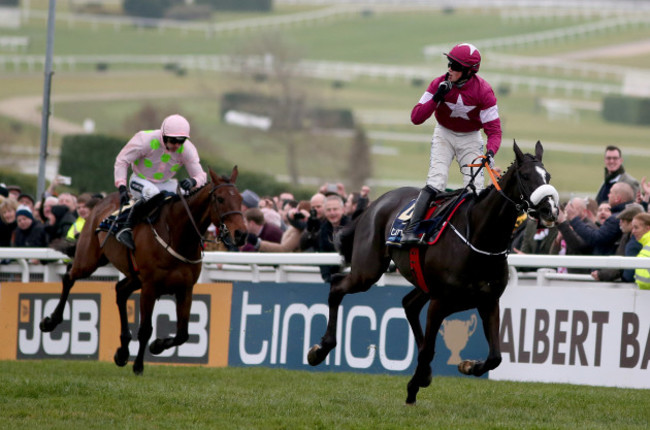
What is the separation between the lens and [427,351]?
8094 mm

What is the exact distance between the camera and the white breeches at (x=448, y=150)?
8.70 meters

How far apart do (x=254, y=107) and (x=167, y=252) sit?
63188mm

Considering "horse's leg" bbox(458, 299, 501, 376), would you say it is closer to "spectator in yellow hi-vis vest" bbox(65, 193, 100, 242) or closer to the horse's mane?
the horse's mane

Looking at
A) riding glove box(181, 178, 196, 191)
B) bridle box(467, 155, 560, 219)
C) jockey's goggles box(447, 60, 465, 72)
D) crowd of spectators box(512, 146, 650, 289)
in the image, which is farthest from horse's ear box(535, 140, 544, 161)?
riding glove box(181, 178, 196, 191)

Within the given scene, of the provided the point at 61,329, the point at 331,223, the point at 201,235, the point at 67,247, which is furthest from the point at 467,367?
the point at 61,329

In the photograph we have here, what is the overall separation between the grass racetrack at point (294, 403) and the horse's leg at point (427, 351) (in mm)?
147

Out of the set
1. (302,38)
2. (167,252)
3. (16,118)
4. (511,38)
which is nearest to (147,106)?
(16,118)

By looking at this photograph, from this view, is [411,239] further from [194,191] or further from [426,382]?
[194,191]

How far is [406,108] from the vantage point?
254ft

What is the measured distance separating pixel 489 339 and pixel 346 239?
77.2 inches

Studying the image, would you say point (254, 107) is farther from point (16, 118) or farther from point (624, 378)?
point (624, 378)

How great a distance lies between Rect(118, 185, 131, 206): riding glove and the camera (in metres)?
10.4

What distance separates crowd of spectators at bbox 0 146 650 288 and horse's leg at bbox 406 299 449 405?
1.83 m

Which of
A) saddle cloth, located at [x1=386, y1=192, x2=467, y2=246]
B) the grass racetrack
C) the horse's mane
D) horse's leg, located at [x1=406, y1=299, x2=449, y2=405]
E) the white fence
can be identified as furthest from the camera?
the horse's mane
